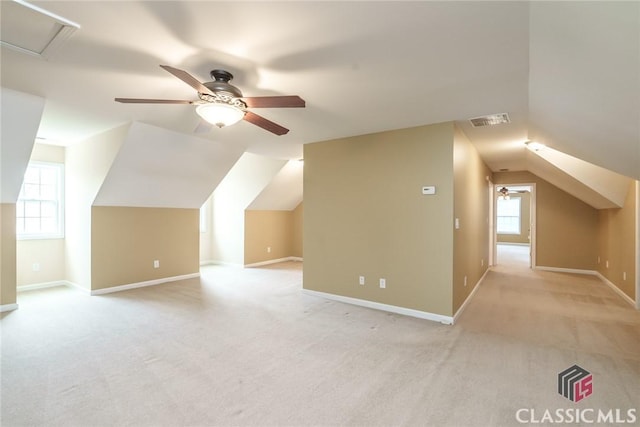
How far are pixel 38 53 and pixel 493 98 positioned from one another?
375 centimetres

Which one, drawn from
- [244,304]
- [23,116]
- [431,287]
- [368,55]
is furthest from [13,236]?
[431,287]

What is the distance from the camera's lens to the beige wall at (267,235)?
7074mm

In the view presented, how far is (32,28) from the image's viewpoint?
186 centimetres

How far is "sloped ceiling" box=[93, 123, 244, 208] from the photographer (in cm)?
405

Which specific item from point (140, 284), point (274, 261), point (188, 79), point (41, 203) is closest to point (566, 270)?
point (274, 261)

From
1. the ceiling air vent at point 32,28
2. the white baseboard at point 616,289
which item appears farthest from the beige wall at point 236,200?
the white baseboard at point 616,289

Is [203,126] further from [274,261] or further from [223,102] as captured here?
[274,261]

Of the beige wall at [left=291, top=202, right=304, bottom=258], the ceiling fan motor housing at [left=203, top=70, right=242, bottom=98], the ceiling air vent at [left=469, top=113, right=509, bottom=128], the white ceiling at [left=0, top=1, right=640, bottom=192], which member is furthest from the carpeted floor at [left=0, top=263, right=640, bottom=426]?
the beige wall at [left=291, top=202, right=304, bottom=258]

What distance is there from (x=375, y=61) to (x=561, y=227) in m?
6.92

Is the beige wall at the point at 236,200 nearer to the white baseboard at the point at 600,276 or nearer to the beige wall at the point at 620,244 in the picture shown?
the beige wall at the point at 620,244

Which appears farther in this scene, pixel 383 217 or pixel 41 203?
pixel 41 203

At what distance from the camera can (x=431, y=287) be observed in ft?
11.9

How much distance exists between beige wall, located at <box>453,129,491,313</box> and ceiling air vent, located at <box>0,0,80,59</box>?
145 inches

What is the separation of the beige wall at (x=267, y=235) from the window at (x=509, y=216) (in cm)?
953
